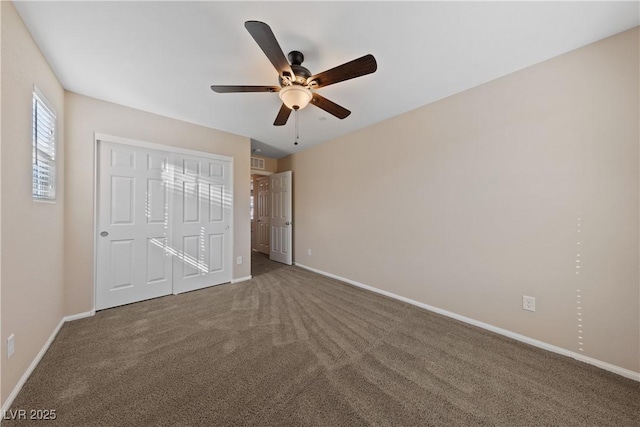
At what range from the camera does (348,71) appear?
1.63 m

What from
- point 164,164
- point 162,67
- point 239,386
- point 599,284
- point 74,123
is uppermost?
point 162,67

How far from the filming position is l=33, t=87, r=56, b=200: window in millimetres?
1781

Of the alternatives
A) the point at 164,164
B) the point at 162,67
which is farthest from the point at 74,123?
the point at 162,67

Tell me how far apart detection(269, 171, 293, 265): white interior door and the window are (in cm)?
331

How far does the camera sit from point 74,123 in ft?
8.20

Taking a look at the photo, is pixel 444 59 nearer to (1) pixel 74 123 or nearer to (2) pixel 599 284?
(2) pixel 599 284

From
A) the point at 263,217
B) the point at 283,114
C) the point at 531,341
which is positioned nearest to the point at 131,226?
the point at 283,114

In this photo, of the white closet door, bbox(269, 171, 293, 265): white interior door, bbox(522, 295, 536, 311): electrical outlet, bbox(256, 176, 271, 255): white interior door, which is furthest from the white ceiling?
bbox(256, 176, 271, 255): white interior door

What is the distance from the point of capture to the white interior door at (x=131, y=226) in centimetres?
269

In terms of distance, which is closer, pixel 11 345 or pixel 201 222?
pixel 11 345

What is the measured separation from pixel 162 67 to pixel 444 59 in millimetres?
2449

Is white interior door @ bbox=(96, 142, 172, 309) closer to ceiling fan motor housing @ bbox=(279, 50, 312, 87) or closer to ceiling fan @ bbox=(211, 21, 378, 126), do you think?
ceiling fan @ bbox=(211, 21, 378, 126)

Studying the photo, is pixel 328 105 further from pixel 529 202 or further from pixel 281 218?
pixel 281 218

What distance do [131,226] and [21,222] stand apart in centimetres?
133
